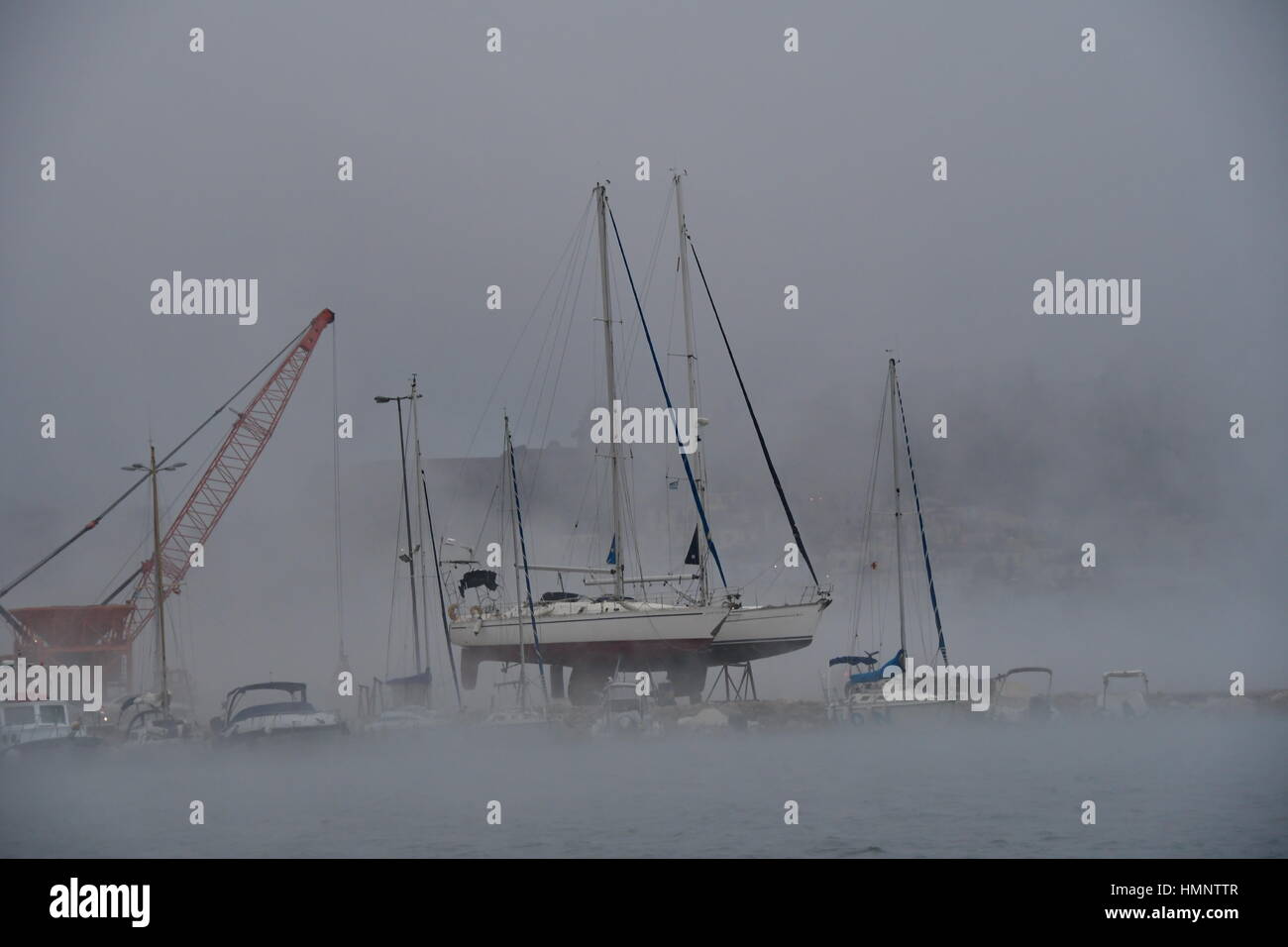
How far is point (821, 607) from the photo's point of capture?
88125mm

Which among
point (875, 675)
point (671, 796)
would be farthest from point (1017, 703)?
point (671, 796)

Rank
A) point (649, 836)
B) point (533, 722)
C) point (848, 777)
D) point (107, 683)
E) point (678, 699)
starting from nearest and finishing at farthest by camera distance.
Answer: point (649, 836)
point (848, 777)
point (533, 722)
point (678, 699)
point (107, 683)

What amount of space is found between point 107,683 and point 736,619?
76.5 metres

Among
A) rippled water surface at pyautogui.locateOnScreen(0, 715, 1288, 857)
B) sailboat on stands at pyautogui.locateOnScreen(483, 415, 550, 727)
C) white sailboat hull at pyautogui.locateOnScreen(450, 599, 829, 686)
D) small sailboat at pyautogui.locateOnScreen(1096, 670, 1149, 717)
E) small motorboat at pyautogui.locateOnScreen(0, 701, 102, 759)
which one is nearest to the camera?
rippled water surface at pyautogui.locateOnScreen(0, 715, 1288, 857)

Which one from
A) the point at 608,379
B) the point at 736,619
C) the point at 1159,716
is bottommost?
the point at 1159,716

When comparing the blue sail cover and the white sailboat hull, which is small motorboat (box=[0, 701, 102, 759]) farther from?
the blue sail cover

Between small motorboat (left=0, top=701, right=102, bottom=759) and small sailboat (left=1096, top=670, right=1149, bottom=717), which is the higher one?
small motorboat (left=0, top=701, right=102, bottom=759)

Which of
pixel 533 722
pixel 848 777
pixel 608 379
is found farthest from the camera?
pixel 608 379

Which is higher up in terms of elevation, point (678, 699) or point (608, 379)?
point (608, 379)

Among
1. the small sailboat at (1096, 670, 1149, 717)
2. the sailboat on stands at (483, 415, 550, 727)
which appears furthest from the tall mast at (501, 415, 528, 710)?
the small sailboat at (1096, 670, 1149, 717)

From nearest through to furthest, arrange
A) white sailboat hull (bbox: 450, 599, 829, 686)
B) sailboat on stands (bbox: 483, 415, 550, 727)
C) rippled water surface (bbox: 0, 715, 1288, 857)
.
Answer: rippled water surface (bbox: 0, 715, 1288, 857) < sailboat on stands (bbox: 483, 415, 550, 727) < white sailboat hull (bbox: 450, 599, 829, 686)

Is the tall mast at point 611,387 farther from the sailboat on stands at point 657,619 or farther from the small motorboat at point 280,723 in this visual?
the small motorboat at point 280,723
